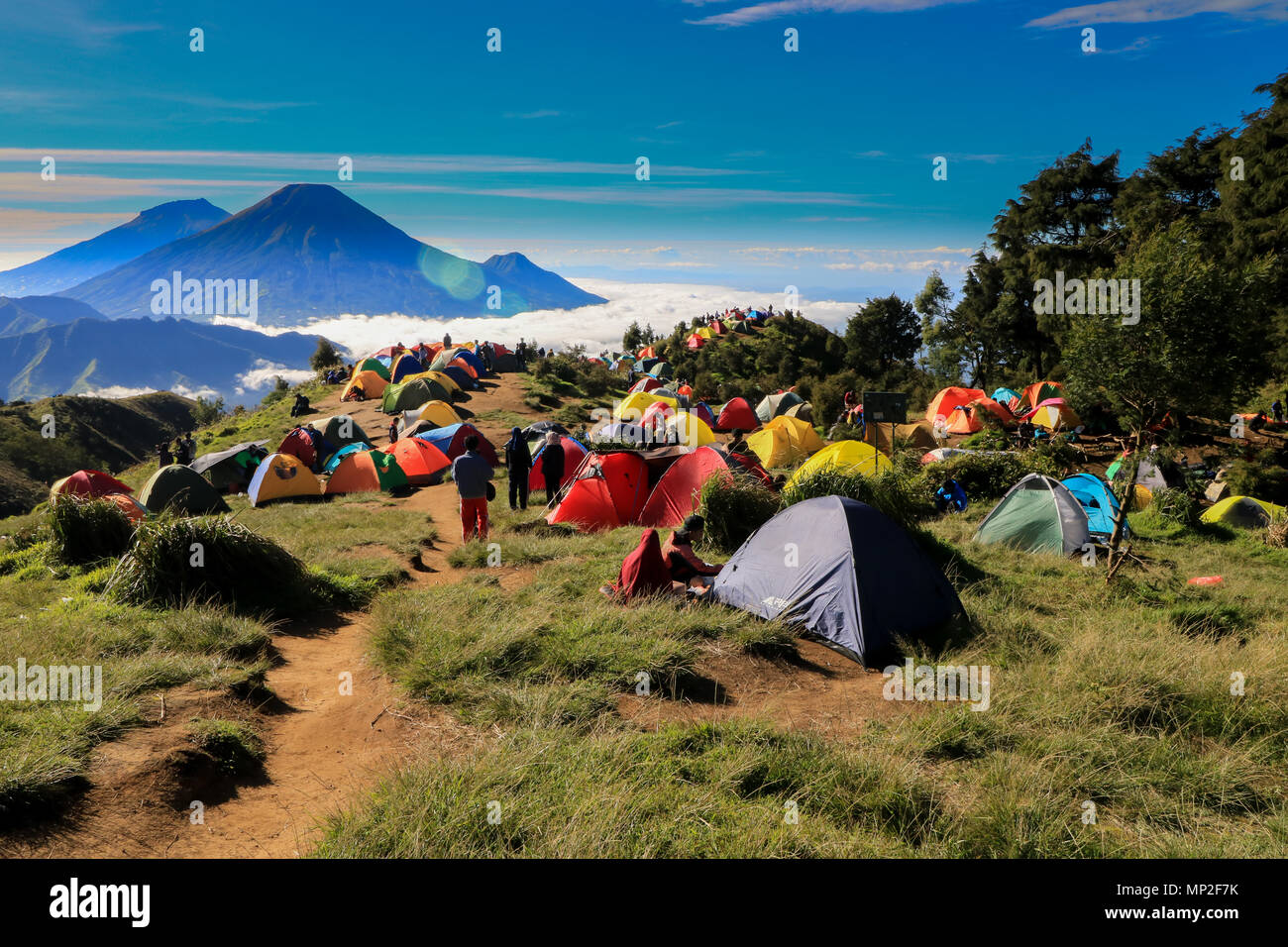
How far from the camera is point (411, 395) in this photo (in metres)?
29.5

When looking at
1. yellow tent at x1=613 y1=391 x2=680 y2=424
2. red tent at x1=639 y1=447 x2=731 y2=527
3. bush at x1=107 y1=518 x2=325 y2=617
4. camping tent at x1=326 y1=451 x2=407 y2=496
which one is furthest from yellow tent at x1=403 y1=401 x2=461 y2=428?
bush at x1=107 y1=518 x2=325 y2=617

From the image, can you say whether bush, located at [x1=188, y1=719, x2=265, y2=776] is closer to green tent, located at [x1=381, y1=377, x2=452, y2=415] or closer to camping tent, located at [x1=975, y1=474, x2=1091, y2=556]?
camping tent, located at [x1=975, y1=474, x2=1091, y2=556]

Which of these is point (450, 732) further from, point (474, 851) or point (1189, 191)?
point (1189, 191)

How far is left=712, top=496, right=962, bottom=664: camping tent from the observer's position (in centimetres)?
654

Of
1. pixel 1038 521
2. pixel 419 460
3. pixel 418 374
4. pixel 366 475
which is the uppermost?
pixel 418 374

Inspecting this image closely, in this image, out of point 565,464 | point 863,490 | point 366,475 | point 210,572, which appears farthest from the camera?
point 366,475

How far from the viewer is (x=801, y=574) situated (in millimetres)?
7090

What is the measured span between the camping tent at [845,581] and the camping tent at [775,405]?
24423 mm

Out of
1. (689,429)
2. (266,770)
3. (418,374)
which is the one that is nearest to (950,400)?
(689,429)

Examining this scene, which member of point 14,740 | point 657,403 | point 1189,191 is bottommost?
point 14,740

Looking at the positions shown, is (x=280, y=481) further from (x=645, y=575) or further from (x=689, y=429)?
(x=645, y=575)

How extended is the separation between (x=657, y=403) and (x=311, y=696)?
21682mm

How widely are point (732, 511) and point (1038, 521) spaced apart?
18.5 ft
